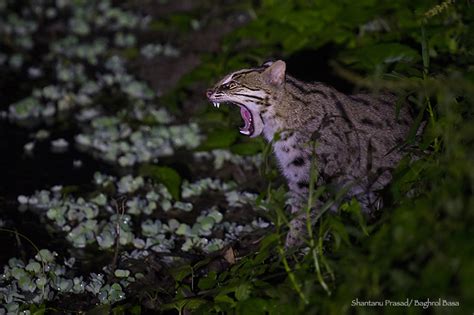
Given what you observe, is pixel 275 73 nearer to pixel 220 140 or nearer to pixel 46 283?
pixel 220 140

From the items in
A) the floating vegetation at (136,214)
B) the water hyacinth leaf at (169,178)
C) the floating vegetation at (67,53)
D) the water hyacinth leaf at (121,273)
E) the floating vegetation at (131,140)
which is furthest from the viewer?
the floating vegetation at (67,53)

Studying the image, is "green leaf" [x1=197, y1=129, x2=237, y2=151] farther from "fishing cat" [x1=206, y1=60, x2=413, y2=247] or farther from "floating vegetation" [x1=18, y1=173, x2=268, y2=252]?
"fishing cat" [x1=206, y1=60, x2=413, y2=247]

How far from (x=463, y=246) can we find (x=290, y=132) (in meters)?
1.86

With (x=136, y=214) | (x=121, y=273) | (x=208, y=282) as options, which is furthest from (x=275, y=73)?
(x=136, y=214)

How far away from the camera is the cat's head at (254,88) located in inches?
205

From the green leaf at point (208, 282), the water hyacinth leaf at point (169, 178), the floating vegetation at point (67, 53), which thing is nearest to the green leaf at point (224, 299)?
the green leaf at point (208, 282)

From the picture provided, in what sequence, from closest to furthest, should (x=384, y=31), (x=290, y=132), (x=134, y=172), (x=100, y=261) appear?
1. (x=290, y=132)
2. (x=100, y=261)
3. (x=134, y=172)
4. (x=384, y=31)

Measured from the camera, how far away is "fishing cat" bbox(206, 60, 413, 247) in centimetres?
523

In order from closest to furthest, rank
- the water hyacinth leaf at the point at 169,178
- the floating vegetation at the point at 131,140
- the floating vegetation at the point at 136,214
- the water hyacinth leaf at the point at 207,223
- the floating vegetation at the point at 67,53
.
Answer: the floating vegetation at the point at 136,214, the water hyacinth leaf at the point at 207,223, the water hyacinth leaf at the point at 169,178, the floating vegetation at the point at 131,140, the floating vegetation at the point at 67,53

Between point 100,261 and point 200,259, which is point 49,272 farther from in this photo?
point 200,259

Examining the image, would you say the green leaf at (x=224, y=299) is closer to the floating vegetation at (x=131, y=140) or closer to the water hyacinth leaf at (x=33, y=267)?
the water hyacinth leaf at (x=33, y=267)

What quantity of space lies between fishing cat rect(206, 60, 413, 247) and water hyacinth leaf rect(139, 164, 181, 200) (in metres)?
1.31

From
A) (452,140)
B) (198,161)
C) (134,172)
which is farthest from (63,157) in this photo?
(452,140)

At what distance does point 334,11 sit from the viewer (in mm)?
7863
